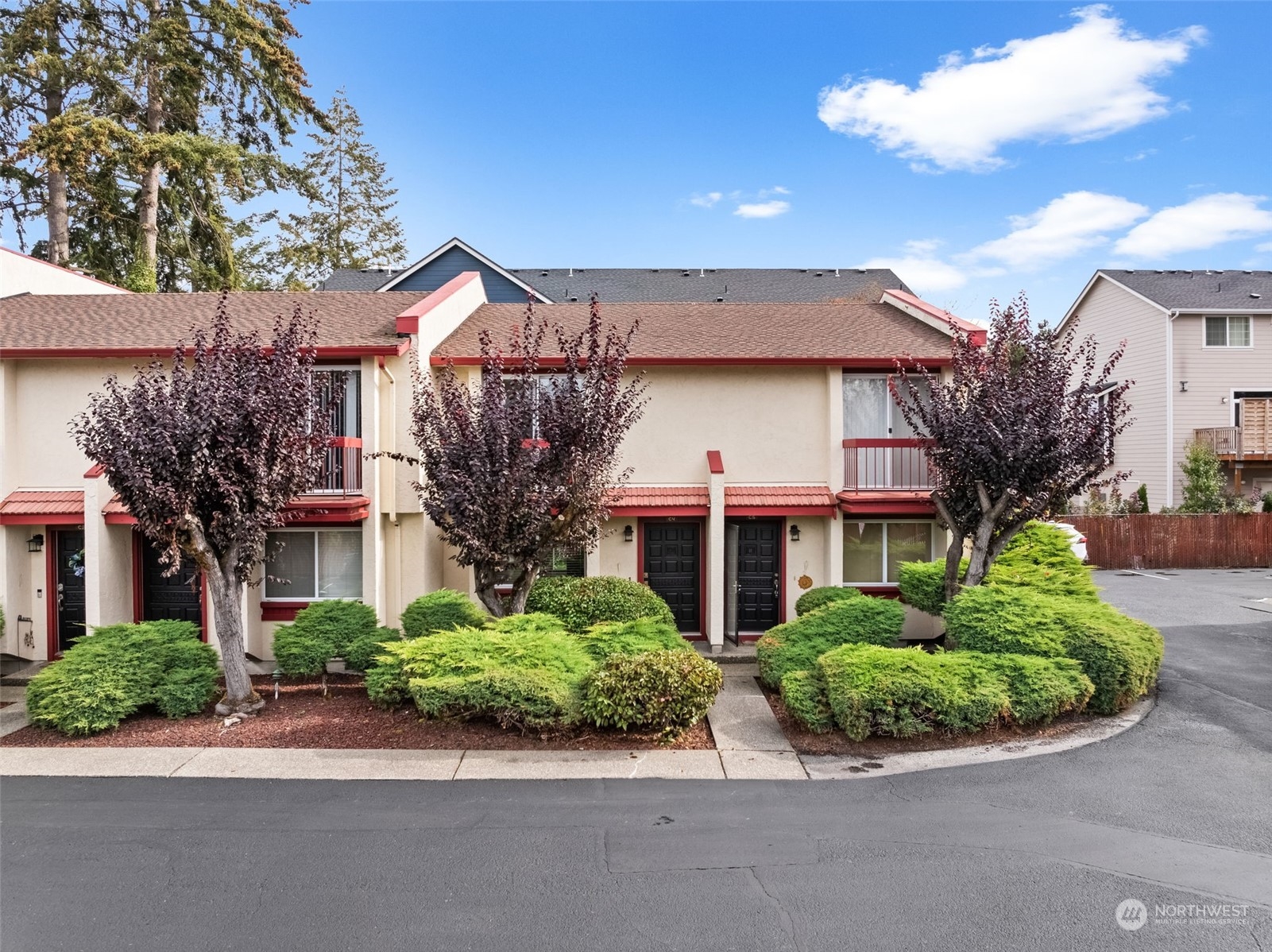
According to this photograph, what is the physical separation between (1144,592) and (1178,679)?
8.56 meters

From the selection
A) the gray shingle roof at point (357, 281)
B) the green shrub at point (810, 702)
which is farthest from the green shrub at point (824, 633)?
the gray shingle roof at point (357, 281)

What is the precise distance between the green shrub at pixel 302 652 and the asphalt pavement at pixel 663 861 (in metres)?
2.70

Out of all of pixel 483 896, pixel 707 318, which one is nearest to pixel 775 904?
pixel 483 896

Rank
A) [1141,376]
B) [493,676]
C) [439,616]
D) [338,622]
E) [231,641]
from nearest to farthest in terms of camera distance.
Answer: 1. [493,676]
2. [231,641]
3. [439,616]
4. [338,622]
5. [1141,376]

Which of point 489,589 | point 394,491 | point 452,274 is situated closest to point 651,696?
point 489,589

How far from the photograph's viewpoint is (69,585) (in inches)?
466

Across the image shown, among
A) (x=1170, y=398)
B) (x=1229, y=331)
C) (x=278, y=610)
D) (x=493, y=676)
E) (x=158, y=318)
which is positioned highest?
(x=1229, y=331)

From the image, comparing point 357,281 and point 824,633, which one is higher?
point 357,281

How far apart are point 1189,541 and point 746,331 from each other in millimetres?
16691

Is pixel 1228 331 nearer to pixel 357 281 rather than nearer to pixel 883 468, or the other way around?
pixel 883 468

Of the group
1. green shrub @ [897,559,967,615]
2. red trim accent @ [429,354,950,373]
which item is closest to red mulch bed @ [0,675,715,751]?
green shrub @ [897,559,967,615]

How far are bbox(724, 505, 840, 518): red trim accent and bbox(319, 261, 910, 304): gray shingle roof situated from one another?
46.2ft

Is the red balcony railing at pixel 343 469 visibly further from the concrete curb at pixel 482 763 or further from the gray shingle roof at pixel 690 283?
the gray shingle roof at pixel 690 283

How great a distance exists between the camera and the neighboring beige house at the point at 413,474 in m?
11.2
